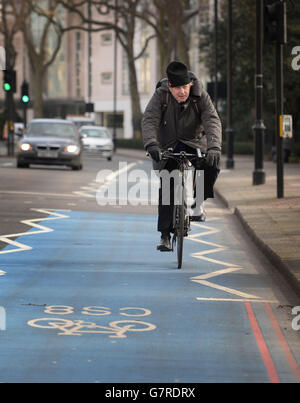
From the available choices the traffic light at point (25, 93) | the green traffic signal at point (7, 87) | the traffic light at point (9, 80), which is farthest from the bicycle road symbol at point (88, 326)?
the traffic light at point (25, 93)

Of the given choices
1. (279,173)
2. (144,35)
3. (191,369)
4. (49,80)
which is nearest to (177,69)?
(191,369)

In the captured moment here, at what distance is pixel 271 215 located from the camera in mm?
16359

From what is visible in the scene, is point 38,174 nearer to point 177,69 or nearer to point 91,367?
point 177,69

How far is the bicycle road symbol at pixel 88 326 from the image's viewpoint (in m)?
7.41

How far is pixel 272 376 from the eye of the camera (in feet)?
20.1

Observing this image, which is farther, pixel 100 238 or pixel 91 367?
pixel 100 238

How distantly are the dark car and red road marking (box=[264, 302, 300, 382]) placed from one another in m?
24.1

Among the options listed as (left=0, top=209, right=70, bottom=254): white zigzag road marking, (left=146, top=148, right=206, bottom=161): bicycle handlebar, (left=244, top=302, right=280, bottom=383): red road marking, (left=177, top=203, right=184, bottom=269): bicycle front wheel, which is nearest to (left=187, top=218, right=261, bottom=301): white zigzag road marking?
(left=177, top=203, right=184, bottom=269): bicycle front wheel

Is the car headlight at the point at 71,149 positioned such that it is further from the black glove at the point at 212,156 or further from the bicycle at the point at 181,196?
the black glove at the point at 212,156

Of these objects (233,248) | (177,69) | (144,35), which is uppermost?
(144,35)

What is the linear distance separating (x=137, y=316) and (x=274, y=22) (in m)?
12.6

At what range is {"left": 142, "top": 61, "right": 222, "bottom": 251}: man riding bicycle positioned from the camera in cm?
1061

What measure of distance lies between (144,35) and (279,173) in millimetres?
77589
